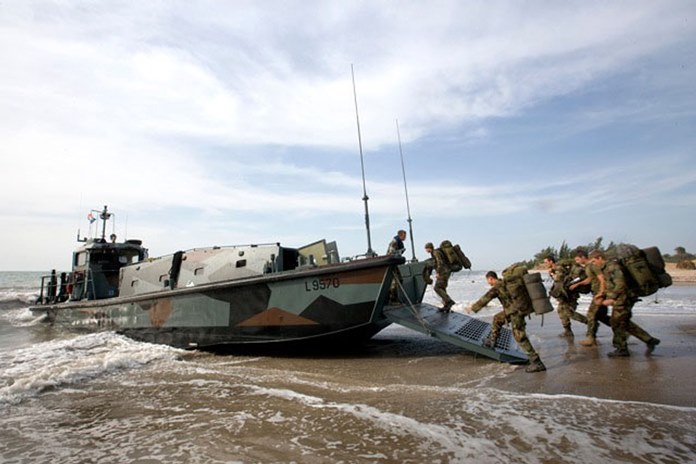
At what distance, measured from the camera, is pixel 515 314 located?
18.6 ft

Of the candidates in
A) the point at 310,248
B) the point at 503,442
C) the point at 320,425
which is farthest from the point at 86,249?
the point at 503,442

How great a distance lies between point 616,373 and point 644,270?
191 cm

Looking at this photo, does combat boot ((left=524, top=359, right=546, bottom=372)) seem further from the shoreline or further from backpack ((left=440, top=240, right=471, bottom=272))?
backpack ((left=440, top=240, right=471, bottom=272))

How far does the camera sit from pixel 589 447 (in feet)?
10.1

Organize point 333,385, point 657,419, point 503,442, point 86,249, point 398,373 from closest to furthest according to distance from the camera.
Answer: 1. point 503,442
2. point 657,419
3. point 333,385
4. point 398,373
5. point 86,249

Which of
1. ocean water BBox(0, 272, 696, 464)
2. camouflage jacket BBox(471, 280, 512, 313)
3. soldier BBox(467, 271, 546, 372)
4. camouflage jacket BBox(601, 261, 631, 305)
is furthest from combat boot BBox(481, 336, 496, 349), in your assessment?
camouflage jacket BBox(601, 261, 631, 305)

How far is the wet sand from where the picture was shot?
4.29 meters

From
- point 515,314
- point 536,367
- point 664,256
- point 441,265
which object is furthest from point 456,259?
point 664,256

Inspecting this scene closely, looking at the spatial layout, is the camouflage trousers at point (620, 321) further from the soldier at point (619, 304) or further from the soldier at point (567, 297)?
the soldier at point (567, 297)

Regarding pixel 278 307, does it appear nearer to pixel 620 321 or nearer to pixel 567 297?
pixel 620 321

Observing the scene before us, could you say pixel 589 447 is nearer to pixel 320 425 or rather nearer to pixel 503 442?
pixel 503 442

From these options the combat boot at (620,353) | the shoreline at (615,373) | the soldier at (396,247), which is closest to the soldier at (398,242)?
the soldier at (396,247)

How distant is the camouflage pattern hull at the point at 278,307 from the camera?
646 centimetres

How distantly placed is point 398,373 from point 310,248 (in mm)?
3039
